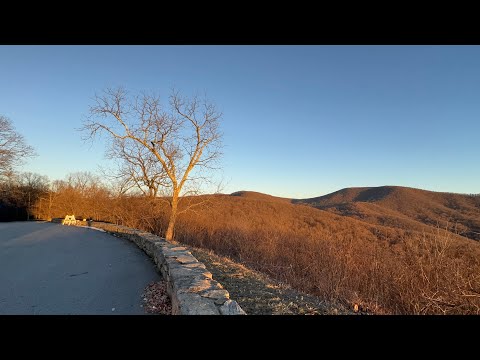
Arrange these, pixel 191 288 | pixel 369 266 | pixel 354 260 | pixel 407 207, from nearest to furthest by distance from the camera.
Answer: pixel 191 288, pixel 369 266, pixel 354 260, pixel 407 207

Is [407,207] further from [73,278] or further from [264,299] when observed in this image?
[73,278]

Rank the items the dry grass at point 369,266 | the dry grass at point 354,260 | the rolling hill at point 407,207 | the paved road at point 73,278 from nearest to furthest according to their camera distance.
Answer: the paved road at point 73,278
the dry grass at point 369,266
the dry grass at point 354,260
the rolling hill at point 407,207

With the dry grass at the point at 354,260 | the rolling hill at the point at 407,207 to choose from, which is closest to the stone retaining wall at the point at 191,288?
the dry grass at the point at 354,260

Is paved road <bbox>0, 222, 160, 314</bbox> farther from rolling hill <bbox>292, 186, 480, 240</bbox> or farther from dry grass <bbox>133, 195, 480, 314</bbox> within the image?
rolling hill <bbox>292, 186, 480, 240</bbox>

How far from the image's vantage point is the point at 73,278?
19.8ft

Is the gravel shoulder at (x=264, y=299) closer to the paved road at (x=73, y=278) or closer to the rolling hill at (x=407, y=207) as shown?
the paved road at (x=73, y=278)

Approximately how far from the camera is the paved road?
453cm

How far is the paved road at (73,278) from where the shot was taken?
178 inches

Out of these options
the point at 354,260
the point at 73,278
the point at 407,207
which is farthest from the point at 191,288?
the point at 407,207

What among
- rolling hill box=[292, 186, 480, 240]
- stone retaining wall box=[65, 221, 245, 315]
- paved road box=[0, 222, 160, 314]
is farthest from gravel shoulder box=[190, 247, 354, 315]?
rolling hill box=[292, 186, 480, 240]
